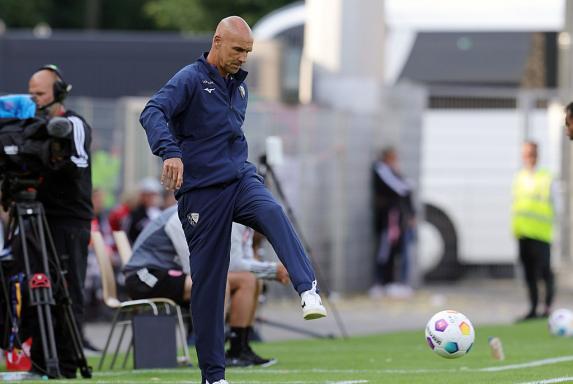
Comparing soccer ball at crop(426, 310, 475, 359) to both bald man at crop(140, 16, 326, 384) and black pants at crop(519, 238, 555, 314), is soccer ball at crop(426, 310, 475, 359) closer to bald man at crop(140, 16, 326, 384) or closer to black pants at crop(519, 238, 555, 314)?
bald man at crop(140, 16, 326, 384)

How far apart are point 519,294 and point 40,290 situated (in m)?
12.0

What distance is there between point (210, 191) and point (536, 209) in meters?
9.58

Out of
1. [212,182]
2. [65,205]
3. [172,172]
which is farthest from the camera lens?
[65,205]

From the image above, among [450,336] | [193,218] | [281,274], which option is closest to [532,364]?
[450,336]

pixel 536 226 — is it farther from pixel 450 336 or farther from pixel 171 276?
pixel 450 336

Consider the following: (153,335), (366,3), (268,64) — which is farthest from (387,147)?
(153,335)

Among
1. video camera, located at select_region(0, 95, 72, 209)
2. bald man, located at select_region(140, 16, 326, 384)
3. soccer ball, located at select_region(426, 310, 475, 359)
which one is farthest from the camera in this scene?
video camera, located at select_region(0, 95, 72, 209)

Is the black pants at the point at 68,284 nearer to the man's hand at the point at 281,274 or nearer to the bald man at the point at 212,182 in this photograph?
the man's hand at the point at 281,274

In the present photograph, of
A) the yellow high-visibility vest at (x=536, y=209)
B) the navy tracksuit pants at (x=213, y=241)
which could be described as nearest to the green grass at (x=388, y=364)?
the navy tracksuit pants at (x=213, y=241)

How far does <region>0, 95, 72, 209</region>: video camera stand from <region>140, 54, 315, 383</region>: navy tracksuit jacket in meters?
1.92

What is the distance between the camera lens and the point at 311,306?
8336mm

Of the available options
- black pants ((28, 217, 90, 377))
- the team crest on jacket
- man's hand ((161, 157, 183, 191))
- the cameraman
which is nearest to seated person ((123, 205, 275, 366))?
black pants ((28, 217, 90, 377))

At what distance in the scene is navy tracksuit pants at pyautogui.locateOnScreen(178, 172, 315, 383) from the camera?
28.6 feet

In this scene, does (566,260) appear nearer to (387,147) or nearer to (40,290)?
(387,147)
